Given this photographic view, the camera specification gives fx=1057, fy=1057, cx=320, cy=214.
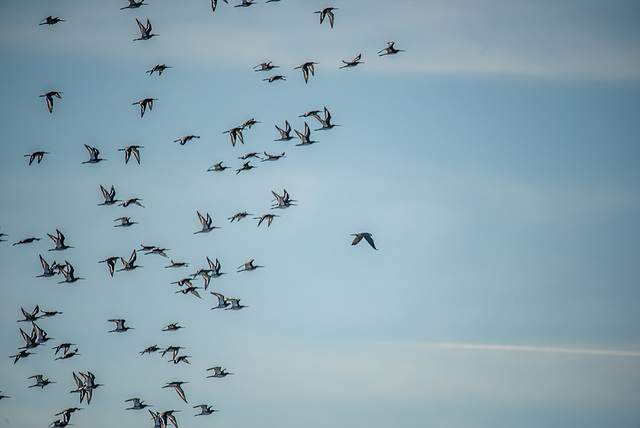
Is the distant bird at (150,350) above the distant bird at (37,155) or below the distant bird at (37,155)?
below

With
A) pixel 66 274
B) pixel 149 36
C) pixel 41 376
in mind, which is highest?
pixel 149 36

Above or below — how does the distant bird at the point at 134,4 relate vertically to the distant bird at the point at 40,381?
above

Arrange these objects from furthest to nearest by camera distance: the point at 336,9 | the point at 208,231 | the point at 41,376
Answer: the point at 41,376 < the point at 208,231 < the point at 336,9

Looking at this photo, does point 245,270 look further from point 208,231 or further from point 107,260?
point 107,260

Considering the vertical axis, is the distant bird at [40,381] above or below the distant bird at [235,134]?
below

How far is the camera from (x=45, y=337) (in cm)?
11856

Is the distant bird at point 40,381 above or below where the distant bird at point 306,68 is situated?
below

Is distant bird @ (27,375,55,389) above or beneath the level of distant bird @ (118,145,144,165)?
beneath

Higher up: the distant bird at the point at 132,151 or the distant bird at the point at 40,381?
the distant bird at the point at 132,151

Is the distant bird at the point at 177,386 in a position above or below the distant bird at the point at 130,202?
below

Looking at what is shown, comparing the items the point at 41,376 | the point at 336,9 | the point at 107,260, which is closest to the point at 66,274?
the point at 107,260

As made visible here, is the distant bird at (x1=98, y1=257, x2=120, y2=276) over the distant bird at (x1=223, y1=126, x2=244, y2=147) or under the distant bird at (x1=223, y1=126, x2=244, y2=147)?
under

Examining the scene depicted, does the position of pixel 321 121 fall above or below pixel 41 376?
above

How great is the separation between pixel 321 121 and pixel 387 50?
10018 millimetres
